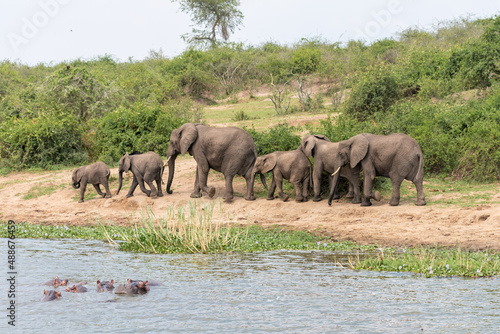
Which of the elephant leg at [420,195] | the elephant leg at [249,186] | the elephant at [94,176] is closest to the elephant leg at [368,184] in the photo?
the elephant leg at [420,195]

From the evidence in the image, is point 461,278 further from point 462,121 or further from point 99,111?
point 99,111

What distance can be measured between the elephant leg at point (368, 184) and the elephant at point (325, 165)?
363 millimetres

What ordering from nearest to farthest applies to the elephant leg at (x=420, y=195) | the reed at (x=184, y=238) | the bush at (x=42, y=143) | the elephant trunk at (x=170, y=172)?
1. the reed at (x=184, y=238)
2. the elephant leg at (x=420, y=195)
3. the elephant trunk at (x=170, y=172)
4. the bush at (x=42, y=143)

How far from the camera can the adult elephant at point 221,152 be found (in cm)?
1421

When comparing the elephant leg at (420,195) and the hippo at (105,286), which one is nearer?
the hippo at (105,286)

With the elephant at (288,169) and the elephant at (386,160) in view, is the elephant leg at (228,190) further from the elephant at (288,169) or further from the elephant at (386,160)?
the elephant at (386,160)

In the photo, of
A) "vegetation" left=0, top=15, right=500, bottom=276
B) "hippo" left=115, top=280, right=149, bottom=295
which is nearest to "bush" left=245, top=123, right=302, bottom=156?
"vegetation" left=0, top=15, right=500, bottom=276

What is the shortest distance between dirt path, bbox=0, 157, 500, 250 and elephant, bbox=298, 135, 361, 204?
32 centimetres

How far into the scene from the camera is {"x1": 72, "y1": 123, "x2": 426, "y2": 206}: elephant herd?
41.6 ft

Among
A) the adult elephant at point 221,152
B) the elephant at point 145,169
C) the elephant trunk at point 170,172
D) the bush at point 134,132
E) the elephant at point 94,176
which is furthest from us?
the bush at point 134,132

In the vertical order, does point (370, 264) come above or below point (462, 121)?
below

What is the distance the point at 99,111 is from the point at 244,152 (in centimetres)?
1032

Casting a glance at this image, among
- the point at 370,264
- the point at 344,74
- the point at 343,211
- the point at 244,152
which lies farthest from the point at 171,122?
the point at 344,74

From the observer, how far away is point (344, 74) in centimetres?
3394
